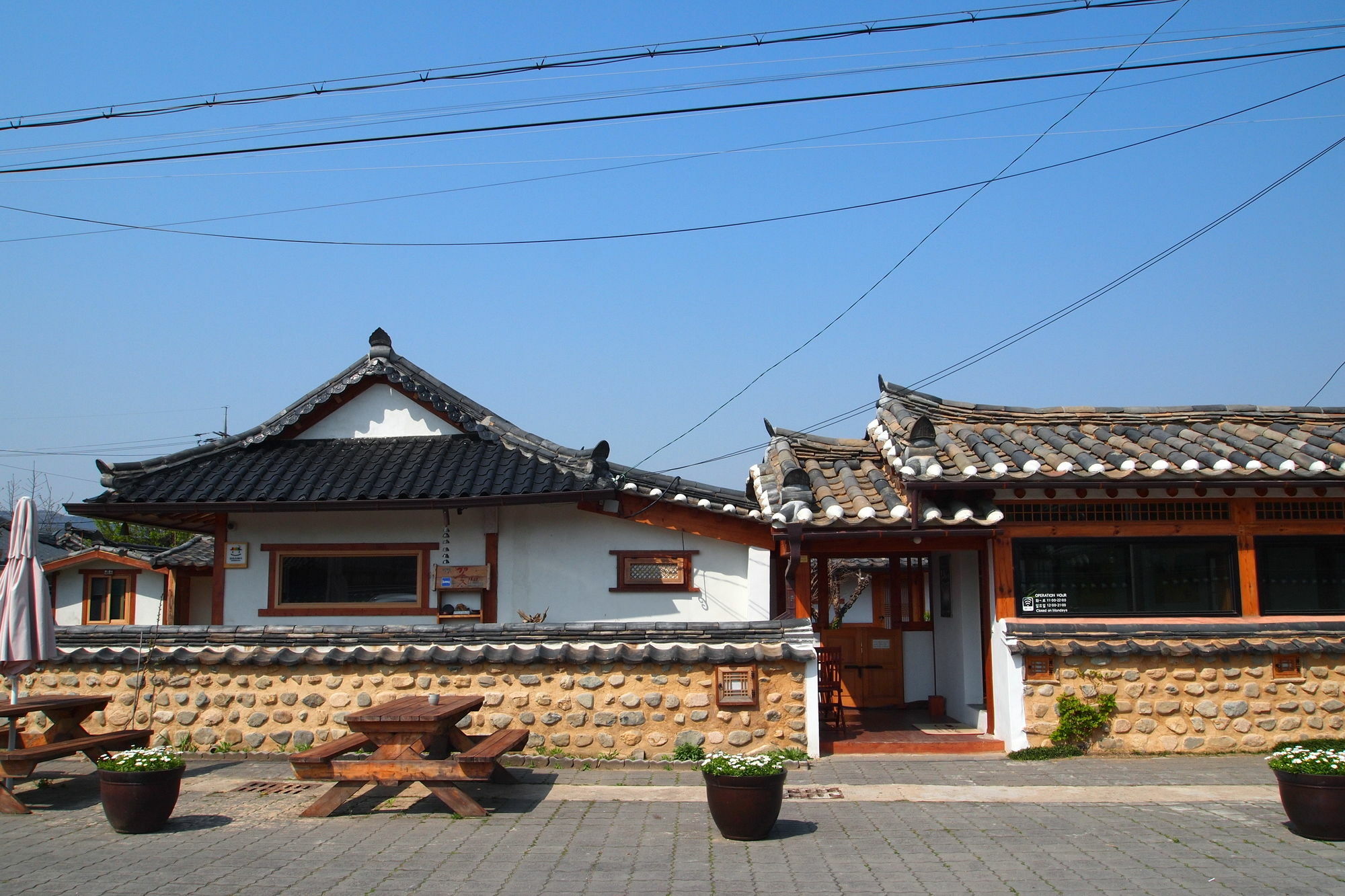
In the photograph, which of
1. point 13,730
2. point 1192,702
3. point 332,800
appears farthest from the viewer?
point 1192,702

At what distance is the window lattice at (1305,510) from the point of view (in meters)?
10.9

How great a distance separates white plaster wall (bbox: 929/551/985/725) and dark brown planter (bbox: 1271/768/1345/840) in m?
4.61

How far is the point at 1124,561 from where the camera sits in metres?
10.9

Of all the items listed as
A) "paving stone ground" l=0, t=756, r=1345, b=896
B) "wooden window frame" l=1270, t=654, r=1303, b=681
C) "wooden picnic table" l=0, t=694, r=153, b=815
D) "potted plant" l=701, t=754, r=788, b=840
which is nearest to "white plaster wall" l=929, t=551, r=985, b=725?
"paving stone ground" l=0, t=756, r=1345, b=896

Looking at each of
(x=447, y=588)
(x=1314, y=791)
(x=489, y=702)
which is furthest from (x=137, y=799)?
(x=1314, y=791)

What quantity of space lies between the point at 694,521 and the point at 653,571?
0.87 m

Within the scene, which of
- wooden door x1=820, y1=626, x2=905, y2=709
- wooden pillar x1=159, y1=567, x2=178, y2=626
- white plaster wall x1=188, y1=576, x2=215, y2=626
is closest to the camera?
wooden door x1=820, y1=626, x2=905, y2=709

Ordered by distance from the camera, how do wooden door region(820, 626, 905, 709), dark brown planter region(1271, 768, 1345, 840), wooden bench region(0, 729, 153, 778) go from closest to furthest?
1. dark brown planter region(1271, 768, 1345, 840)
2. wooden bench region(0, 729, 153, 778)
3. wooden door region(820, 626, 905, 709)

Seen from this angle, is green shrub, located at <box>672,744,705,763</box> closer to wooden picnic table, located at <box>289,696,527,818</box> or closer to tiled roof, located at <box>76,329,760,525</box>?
wooden picnic table, located at <box>289,696,527,818</box>

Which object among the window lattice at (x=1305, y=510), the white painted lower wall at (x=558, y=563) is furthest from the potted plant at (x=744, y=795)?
the window lattice at (x=1305, y=510)

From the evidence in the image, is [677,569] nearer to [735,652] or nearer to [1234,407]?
[735,652]

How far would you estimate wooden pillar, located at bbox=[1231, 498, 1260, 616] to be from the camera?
10734mm

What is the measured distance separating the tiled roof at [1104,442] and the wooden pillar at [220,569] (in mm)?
8673

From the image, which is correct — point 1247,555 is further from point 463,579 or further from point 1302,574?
point 463,579
